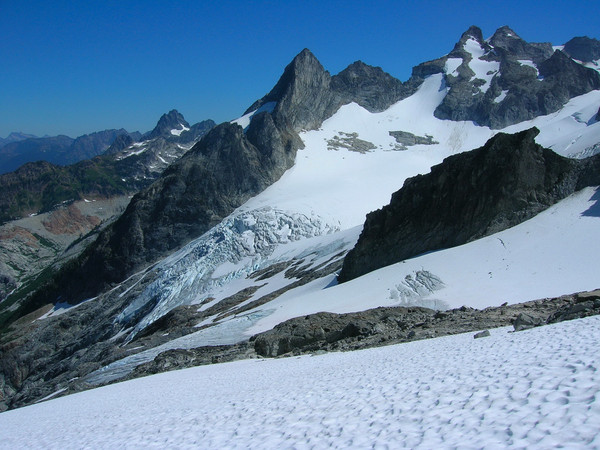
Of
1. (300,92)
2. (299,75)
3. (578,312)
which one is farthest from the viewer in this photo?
(299,75)

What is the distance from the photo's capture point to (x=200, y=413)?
1058cm

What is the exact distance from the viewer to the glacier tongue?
65.6 metres

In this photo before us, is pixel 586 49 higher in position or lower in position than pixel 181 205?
higher

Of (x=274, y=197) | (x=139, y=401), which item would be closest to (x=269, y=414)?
(x=139, y=401)

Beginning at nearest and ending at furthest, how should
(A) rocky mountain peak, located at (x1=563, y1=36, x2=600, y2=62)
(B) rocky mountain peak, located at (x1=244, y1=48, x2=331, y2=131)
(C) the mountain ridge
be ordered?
(C) the mountain ridge, (B) rocky mountain peak, located at (x1=244, y1=48, x2=331, y2=131), (A) rocky mountain peak, located at (x1=563, y1=36, x2=600, y2=62)

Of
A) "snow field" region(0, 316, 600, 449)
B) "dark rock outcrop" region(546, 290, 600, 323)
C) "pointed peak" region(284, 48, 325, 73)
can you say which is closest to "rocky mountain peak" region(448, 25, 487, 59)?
"pointed peak" region(284, 48, 325, 73)

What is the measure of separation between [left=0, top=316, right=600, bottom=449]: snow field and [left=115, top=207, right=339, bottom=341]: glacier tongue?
48124 millimetres

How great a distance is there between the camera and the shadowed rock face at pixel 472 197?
1427 inches

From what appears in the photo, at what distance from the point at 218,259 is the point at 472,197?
147 ft

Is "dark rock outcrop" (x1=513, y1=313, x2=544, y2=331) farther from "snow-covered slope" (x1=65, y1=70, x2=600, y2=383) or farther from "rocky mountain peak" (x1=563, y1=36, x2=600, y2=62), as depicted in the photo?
"rocky mountain peak" (x1=563, y1=36, x2=600, y2=62)

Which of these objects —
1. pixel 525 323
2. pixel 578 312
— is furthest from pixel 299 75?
pixel 578 312

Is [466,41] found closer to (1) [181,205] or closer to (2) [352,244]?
(1) [181,205]

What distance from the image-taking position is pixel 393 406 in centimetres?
779

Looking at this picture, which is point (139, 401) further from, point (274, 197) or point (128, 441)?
point (274, 197)
